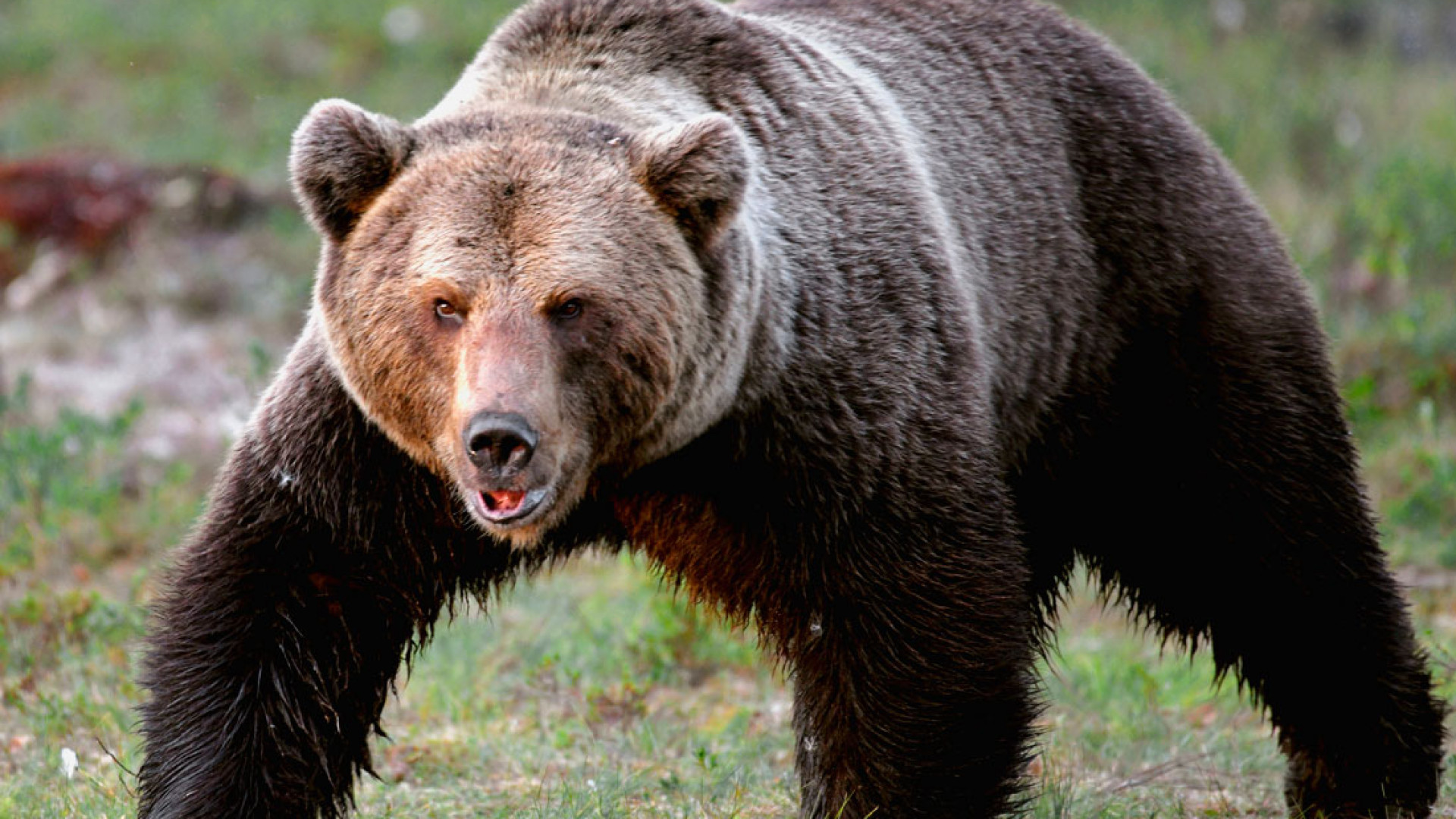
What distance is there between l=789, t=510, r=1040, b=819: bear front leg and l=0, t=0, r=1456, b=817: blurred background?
63 cm

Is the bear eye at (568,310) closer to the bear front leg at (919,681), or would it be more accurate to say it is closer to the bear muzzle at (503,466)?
the bear muzzle at (503,466)

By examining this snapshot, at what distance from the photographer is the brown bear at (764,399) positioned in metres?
4.07

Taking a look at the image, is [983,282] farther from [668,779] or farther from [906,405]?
[668,779]

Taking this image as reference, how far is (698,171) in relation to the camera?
409 cm

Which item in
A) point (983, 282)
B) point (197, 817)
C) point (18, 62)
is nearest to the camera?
point (197, 817)

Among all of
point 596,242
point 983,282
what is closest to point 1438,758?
point 983,282

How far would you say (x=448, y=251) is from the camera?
3.97 m

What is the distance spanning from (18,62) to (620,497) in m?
13.4

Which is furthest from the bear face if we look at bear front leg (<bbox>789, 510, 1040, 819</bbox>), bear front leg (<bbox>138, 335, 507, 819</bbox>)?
bear front leg (<bbox>789, 510, 1040, 819</bbox>)

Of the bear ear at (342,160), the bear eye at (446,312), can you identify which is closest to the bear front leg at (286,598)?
the bear ear at (342,160)

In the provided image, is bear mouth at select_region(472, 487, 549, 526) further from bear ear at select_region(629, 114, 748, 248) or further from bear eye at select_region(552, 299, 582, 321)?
bear ear at select_region(629, 114, 748, 248)

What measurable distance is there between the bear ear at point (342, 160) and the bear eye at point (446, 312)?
15.3 inches

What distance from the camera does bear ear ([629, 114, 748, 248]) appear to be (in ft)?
13.4

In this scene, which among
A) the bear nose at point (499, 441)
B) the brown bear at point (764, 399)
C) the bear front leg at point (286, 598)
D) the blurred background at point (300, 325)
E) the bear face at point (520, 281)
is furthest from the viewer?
the blurred background at point (300, 325)
